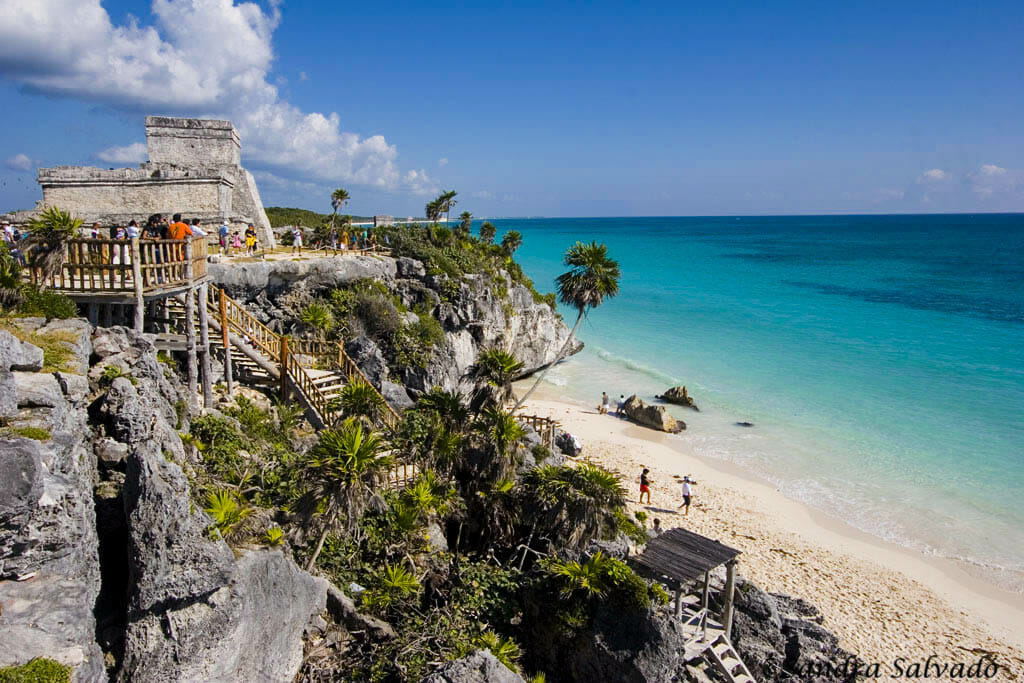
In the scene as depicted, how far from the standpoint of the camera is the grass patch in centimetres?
778

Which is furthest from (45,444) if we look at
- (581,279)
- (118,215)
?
(118,215)

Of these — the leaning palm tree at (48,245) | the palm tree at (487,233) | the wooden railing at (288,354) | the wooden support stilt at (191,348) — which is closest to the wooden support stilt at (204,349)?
the wooden support stilt at (191,348)

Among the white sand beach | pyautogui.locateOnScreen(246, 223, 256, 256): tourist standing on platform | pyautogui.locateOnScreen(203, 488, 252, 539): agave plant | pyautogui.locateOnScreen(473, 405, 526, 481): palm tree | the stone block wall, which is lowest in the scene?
the white sand beach

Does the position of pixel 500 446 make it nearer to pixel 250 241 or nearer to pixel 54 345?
pixel 54 345

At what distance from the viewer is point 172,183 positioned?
72.0 feet

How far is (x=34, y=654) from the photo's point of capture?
17.6ft

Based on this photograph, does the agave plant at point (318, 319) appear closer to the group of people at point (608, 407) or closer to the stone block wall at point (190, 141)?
the stone block wall at point (190, 141)

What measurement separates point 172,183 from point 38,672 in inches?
824

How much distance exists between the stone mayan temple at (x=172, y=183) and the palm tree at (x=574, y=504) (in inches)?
701

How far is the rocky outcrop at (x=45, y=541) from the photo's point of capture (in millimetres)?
5262

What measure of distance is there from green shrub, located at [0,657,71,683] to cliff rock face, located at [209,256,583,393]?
42.5ft

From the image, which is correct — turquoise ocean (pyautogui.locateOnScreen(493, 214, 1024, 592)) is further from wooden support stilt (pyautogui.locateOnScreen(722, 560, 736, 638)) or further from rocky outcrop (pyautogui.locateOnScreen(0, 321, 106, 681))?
rocky outcrop (pyautogui.locateOnScreen(0, 321, 106, 681))

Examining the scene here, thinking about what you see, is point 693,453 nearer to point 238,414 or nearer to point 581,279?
point 581,279

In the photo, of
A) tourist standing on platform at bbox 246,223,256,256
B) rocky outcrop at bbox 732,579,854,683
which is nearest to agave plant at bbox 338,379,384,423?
rocky outcrop at bbox 732,579,854,683
